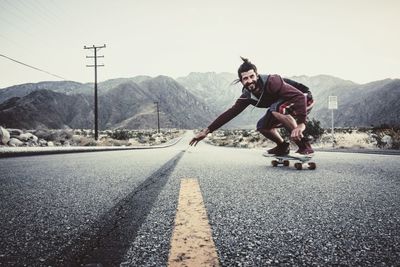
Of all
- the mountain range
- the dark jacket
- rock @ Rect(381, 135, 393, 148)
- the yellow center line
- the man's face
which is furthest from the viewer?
the mountain range

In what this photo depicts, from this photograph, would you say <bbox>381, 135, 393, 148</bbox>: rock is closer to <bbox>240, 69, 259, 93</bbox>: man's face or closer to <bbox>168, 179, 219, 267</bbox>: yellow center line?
<bbox>240, 69, 259, 93</bbox>: man's face

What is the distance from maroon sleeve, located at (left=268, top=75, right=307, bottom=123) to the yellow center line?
9.15 feet

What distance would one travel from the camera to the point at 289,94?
4.80m

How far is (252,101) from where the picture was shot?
4.87 metres

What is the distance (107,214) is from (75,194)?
96 centimetres

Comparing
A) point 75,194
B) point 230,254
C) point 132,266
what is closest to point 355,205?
point 230,254

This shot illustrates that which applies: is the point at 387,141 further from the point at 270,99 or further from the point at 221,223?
the point at 221,223

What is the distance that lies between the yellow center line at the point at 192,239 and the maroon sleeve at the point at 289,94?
279 cm

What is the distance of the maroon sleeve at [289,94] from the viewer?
4723mm

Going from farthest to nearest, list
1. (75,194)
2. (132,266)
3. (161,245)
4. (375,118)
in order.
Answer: (375,118)
(75,194)
(161,245)
(132,266)

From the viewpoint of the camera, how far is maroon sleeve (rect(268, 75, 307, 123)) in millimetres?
4723

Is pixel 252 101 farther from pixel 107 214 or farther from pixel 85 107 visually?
pixel 85 107

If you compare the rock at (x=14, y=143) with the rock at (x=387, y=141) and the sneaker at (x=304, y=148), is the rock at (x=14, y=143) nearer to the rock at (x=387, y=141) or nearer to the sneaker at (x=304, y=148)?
the sneaker at (x=304, y=148)

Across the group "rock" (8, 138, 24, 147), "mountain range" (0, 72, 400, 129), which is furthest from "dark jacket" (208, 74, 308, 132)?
"mountain range" (0, 72, 400, 129)
